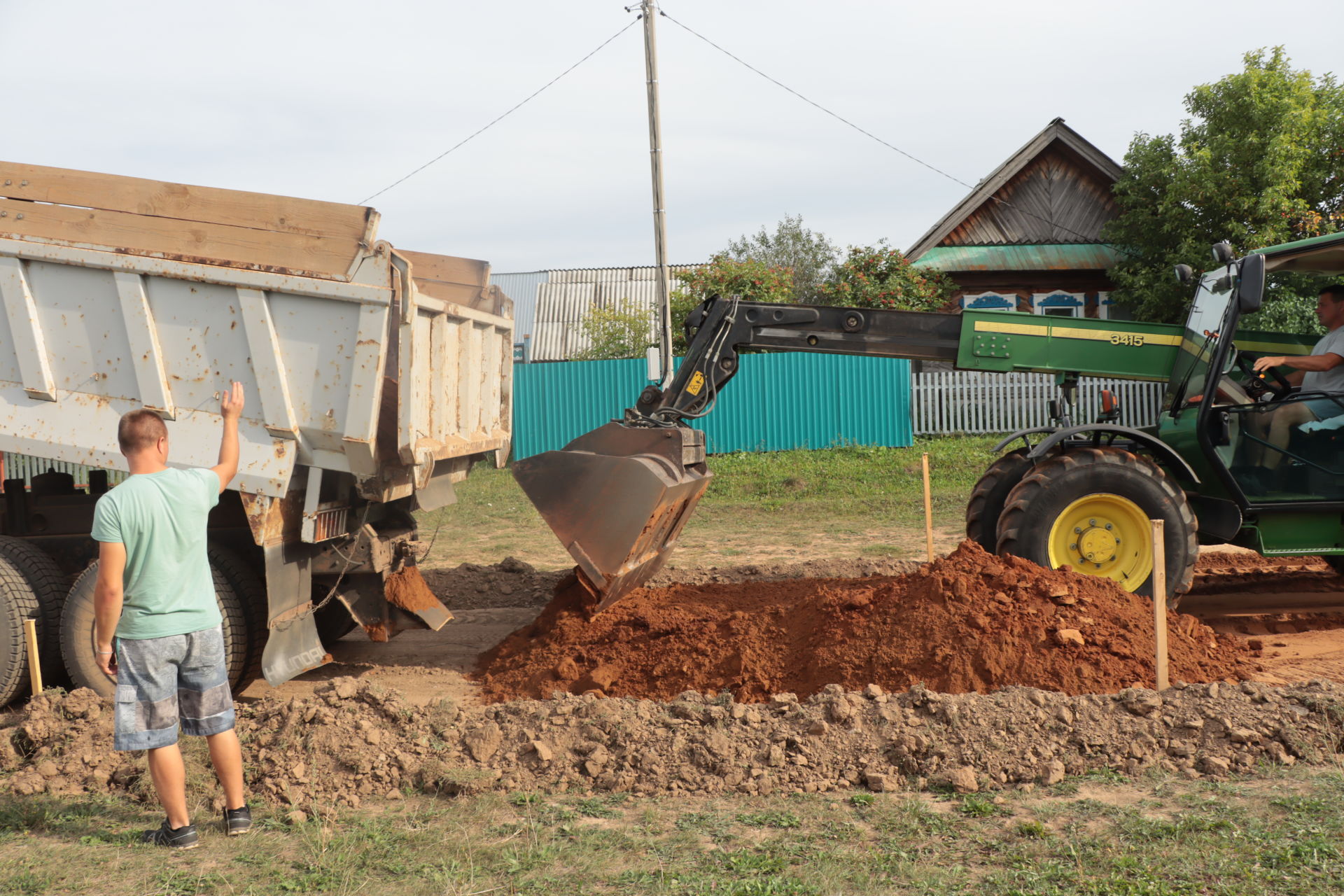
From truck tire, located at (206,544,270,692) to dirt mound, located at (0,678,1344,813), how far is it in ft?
2.35

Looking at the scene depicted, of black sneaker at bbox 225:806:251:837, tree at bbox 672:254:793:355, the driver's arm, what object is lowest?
black sneaker at bbox 225:806:251:837

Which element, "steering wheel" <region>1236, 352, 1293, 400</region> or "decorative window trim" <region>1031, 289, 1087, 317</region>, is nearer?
"steering wheel" <region>1236, 352, 1293, 400</region>

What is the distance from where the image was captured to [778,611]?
20.0 feet

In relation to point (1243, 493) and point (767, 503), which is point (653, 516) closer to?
point (1243, 493)

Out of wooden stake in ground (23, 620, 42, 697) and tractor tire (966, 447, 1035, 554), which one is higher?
tractor tire (966, 447, 1035, 554)

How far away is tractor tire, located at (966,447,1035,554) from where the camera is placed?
6828 millimetres

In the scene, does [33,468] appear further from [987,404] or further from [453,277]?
[987,404]

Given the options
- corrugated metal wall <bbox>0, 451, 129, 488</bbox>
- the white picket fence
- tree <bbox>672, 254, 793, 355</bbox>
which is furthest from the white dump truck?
tree <bbox>672, 254, 793, 355</bbox>

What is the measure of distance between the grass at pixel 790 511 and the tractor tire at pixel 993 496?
9.50 ft

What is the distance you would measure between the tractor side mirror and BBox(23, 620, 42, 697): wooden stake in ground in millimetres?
7023

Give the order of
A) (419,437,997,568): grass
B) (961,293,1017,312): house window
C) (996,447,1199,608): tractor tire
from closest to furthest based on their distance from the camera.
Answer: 1. (996,447,1199,608): tractor tire
2. (419,437,997,568): grass
3. (961,293,1017,312): house window

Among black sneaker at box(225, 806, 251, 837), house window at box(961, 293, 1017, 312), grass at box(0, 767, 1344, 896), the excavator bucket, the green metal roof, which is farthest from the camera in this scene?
house window at box(961, 293, 1017, 312)

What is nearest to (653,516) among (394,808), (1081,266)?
(394,808)

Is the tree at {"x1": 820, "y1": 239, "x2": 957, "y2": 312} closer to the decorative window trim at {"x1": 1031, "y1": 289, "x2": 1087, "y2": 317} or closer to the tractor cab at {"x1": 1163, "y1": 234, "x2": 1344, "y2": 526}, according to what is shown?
the decorative window trim at {"x1": 1031, "y1": 289, "x2": 1087, "y2": 317}
